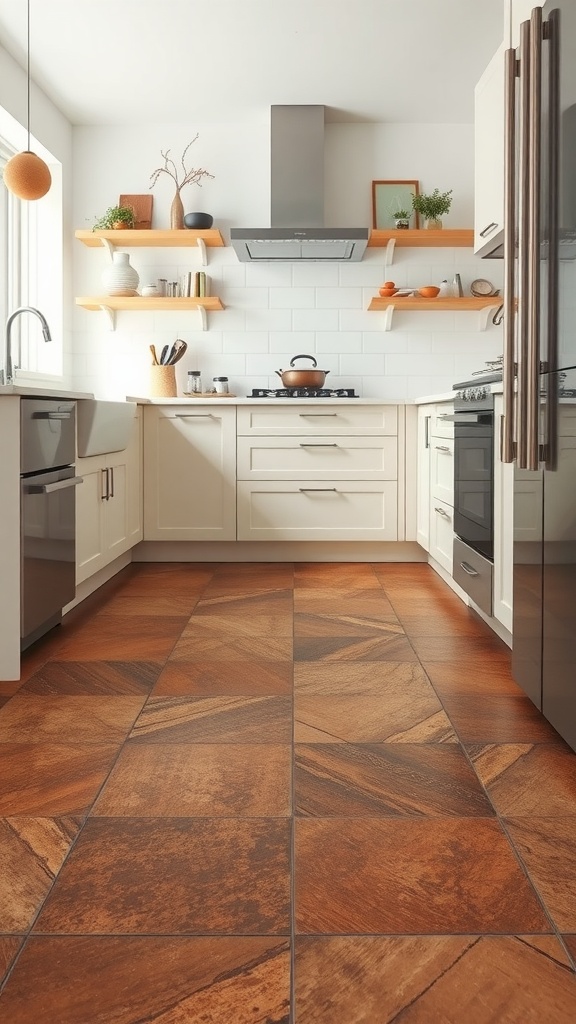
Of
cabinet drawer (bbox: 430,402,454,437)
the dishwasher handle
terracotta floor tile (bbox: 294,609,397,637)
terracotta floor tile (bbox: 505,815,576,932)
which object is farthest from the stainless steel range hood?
terracotta floor tile (bbox: 505,815,576,932)

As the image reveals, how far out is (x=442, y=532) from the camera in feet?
13.0

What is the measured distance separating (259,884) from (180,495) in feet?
11.4

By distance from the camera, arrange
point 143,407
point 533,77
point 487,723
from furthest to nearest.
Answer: point 143,407
point 487,723
point 533,77

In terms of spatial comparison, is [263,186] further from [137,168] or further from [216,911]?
[216,911]

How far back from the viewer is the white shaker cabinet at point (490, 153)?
133 inches

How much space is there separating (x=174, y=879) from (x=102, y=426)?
2365mm

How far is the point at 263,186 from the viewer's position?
17.5ft

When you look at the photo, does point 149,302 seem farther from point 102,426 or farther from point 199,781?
point 199,781

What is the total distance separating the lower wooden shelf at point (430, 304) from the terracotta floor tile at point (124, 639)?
2.58m

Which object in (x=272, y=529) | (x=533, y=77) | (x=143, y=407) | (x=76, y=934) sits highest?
(x=533, y=77)

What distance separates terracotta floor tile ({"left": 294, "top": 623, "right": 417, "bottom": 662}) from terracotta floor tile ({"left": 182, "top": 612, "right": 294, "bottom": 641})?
144mm

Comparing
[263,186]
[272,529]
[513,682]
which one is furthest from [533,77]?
[263,186]

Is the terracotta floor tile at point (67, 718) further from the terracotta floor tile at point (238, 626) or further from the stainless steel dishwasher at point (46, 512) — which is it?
the terracotta floor tile at point (238, 626)

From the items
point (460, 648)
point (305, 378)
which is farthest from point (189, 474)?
point (460, 648)
